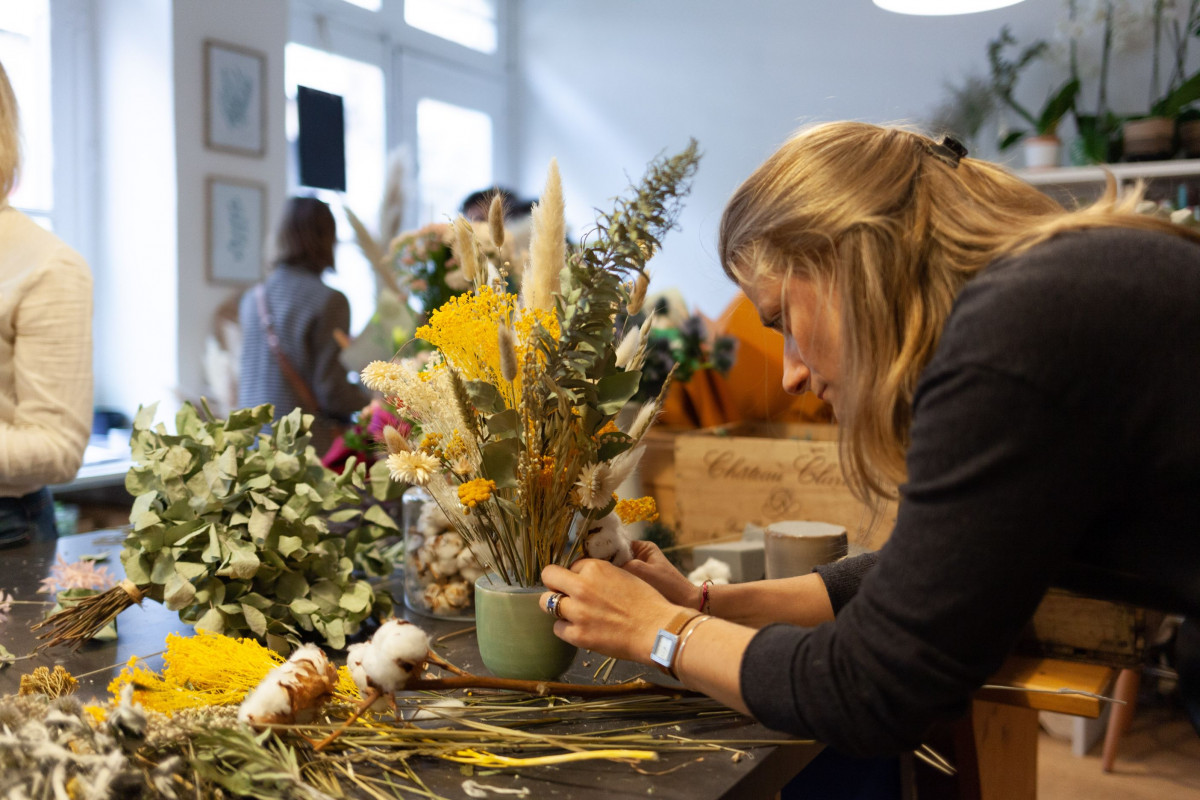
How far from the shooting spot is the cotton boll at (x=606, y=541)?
1015 millimetres

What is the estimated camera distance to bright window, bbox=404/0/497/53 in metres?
5.45

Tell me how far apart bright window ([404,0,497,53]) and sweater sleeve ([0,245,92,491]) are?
4.20 m

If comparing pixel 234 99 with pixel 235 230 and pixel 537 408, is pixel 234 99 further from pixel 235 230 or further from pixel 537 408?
pixel 537 408

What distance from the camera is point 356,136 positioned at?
5.04 meters

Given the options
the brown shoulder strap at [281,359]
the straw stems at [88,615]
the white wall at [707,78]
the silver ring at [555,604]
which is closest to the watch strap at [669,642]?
the silver ring at [555,604]

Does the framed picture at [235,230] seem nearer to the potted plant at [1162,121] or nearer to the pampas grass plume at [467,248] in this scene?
the pampas grass plume at [467,248]

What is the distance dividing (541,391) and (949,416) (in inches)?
15.2

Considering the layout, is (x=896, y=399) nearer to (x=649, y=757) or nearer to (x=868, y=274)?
(x=868, y=274)

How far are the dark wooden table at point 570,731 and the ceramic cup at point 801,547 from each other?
1.07ft

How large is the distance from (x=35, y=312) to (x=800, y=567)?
4.19ft

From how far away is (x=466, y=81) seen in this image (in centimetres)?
581

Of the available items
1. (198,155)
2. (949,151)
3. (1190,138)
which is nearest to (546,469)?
(949,151)

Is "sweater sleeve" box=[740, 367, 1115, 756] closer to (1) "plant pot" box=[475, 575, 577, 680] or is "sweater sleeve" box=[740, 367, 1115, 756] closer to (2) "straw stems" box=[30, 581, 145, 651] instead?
(1) "plant pot" box=[475, 575, 577, 680]

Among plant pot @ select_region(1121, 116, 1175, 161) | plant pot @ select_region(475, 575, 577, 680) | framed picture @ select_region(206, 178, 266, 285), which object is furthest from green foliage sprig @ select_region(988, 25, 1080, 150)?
plant pot @ select_region(475, 575, 577, 680)
